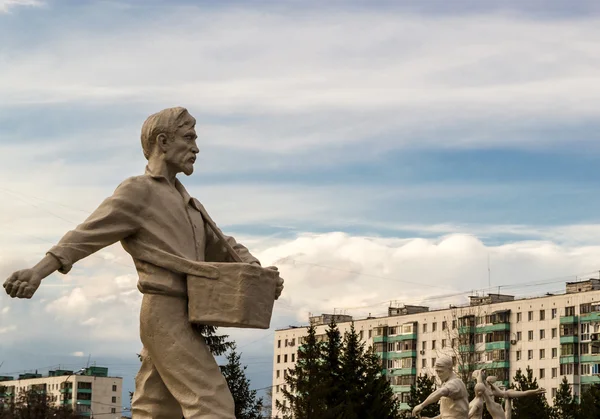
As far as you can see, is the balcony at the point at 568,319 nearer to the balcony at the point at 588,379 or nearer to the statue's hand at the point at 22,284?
the balcony at the point at 588,379

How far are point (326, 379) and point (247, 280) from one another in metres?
46.0

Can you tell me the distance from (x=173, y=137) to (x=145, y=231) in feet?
2.39

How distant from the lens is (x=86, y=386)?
500 feet

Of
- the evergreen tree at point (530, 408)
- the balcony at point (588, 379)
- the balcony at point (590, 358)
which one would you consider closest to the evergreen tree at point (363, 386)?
the evergreen tree at point (530, 408)

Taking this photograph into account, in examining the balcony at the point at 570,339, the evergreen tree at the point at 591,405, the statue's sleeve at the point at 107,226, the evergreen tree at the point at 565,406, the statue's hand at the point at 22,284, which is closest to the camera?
the statue's hand at the point at 22,284

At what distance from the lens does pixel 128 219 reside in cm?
896

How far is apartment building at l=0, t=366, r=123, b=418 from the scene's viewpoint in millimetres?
148750

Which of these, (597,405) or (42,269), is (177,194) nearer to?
(42,269)

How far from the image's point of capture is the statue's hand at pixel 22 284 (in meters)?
8.21

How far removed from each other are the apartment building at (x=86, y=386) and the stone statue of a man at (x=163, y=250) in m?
139

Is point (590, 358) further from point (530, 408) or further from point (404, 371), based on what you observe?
point (530, 408)

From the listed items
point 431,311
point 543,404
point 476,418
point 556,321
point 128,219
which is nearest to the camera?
point 128,219

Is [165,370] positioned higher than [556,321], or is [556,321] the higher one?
[556,321]

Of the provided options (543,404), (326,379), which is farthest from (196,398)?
(543,404)
